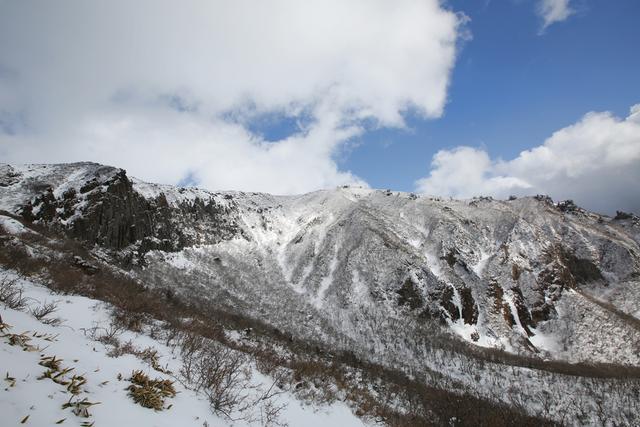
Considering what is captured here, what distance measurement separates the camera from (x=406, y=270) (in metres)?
138

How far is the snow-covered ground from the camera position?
436cm

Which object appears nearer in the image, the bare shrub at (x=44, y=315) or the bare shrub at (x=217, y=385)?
the bare shrub at (x=217, y=385)

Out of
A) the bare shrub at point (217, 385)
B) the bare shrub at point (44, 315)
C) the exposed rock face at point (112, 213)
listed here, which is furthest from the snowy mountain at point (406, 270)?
the bare shrub at point (217, 385)

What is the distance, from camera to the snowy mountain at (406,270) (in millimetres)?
94062

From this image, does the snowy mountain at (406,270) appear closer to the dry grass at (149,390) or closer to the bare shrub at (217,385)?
the bare shrub at (217,385)

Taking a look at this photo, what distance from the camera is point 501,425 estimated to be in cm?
1995

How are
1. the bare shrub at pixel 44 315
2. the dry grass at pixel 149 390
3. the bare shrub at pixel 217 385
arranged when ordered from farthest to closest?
the bare shrub at pixel 44 315, the bare shrub at pixel 217 385, the dry grass at pixel 149 390

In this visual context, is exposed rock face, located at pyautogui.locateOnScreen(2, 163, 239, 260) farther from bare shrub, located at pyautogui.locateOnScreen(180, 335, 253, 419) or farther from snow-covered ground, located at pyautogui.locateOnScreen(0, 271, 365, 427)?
bare shrub, located at pyautogui.locateOnScreen(180, 335, 253, 419)

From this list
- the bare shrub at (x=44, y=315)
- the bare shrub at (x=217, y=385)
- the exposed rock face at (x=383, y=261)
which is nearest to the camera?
the bare shrub at (x=217, y=385)

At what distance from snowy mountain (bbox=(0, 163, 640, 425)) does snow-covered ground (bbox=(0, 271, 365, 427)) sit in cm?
7645

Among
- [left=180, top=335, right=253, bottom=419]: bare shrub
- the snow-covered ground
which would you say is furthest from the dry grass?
[left=180, top=335, right=253, bottom=419]: bare shrub

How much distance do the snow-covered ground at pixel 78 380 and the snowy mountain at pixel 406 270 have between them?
3010 inches

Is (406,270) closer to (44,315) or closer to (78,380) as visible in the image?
(44,315)

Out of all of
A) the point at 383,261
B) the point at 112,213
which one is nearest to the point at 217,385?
the point at 112,213
